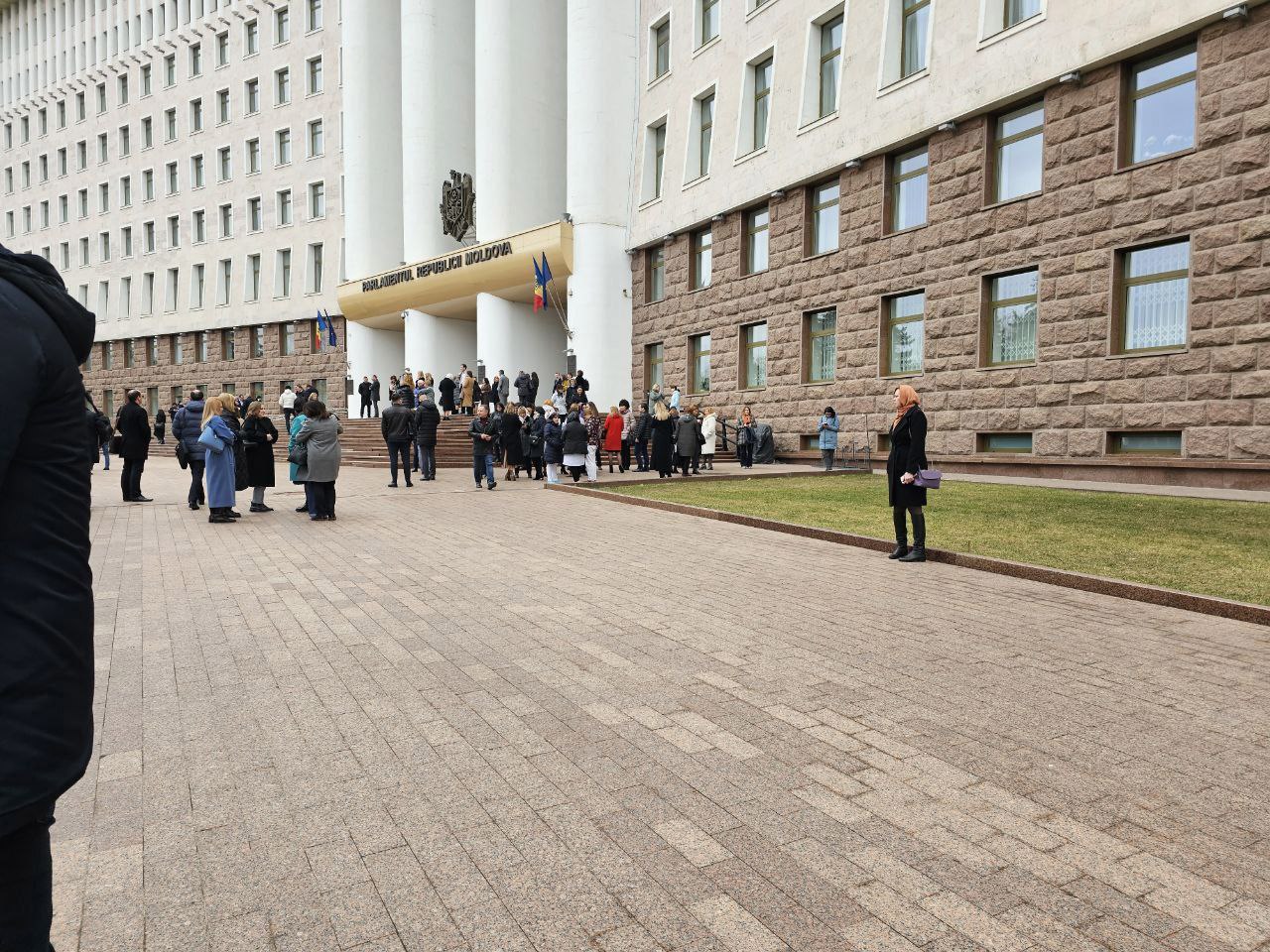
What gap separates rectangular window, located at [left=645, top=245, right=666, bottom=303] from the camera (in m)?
29.1

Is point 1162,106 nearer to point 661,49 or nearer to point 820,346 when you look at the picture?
point 820,346

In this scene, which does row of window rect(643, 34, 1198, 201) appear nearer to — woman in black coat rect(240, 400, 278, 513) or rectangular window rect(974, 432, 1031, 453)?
rectangular window rect(974, 432, 1031, 453)

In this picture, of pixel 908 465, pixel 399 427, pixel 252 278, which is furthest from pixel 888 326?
pixel 252 278

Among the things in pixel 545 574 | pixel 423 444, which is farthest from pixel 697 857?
pixel 423 444

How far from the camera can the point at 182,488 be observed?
18422 millimetres

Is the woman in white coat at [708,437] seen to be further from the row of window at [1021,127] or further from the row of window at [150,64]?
the row of window at [150,64]

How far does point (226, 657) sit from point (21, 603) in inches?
165

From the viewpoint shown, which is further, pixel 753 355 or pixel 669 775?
pixel 753 355

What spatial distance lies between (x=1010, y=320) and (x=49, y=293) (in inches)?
737

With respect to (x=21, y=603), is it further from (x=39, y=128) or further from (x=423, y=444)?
(x=39, y=128)

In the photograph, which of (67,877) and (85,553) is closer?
(85,553)

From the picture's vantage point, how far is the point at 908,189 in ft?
67.0

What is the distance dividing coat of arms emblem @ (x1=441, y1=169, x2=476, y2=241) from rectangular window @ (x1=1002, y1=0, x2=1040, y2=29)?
24.3m

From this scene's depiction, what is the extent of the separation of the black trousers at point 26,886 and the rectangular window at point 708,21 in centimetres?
2888
